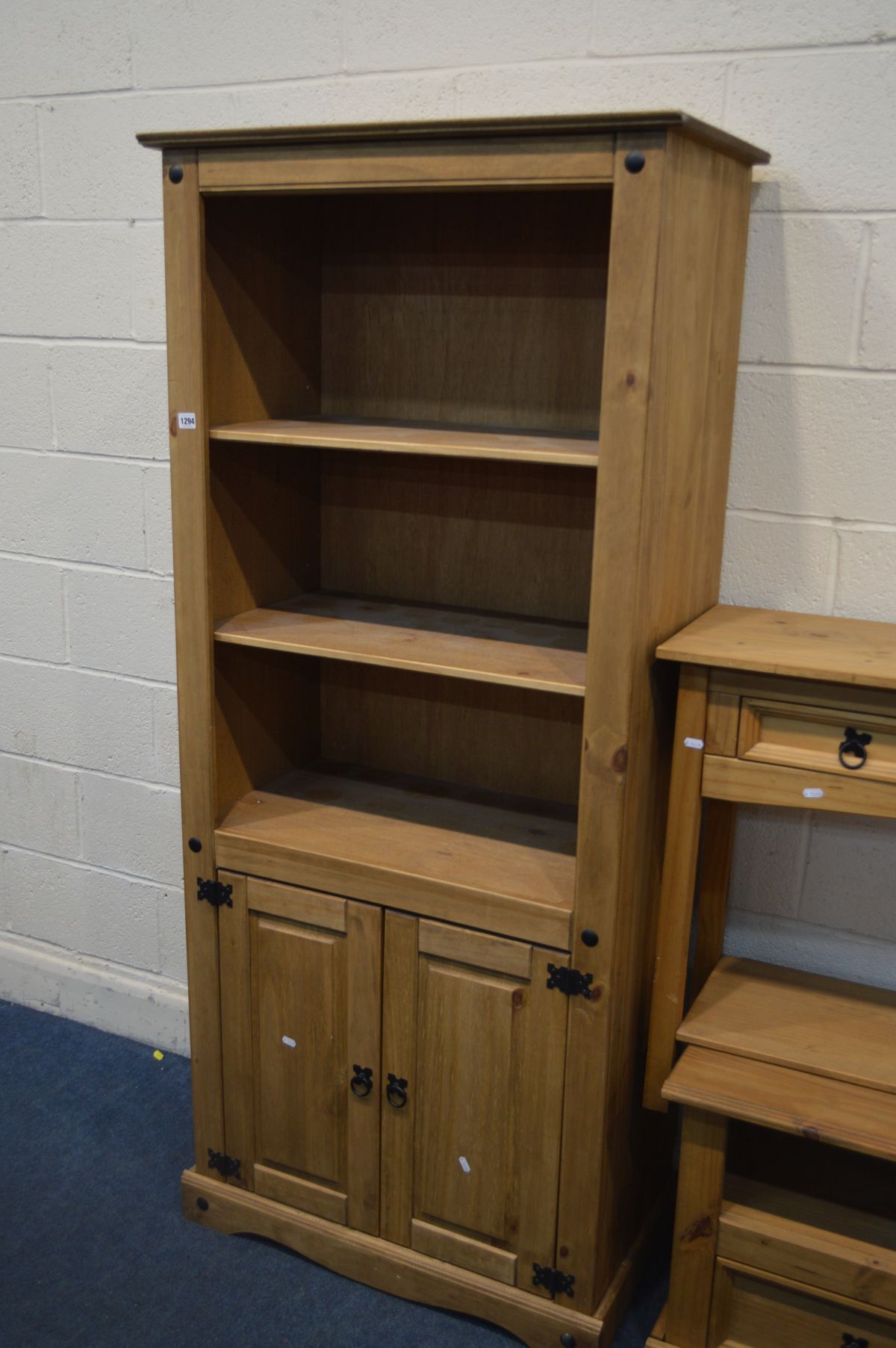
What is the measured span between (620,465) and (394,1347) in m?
1.43

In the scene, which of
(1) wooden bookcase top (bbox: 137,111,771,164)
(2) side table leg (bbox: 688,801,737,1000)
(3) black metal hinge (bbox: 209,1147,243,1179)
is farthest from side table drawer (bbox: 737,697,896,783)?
(3) black metal hinge (bbox: 209,1147,243,1179)

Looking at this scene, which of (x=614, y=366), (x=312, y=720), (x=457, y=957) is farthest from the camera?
(x=312, y=720)

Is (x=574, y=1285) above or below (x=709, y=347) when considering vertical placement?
below

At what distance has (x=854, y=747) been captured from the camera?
1672 mm

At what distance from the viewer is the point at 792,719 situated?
1709mm

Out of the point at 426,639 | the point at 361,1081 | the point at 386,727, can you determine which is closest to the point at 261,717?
the point at 386,727

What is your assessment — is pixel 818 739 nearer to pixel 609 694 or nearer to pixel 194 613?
pixel 609 694

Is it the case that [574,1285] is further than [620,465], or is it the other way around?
[574,1285]

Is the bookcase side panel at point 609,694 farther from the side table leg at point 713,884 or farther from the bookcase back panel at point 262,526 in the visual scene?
the bookcase back panel at point 262,526

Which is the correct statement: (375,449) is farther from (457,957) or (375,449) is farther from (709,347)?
(457,957)

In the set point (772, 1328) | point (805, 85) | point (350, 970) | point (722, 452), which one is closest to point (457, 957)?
point (350, 970)

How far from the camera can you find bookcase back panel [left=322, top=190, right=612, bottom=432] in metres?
2.01

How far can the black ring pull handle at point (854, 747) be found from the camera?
167 cm

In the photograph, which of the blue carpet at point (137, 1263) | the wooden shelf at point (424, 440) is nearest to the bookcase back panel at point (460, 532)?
the wooden shelf at point (424, 440)
